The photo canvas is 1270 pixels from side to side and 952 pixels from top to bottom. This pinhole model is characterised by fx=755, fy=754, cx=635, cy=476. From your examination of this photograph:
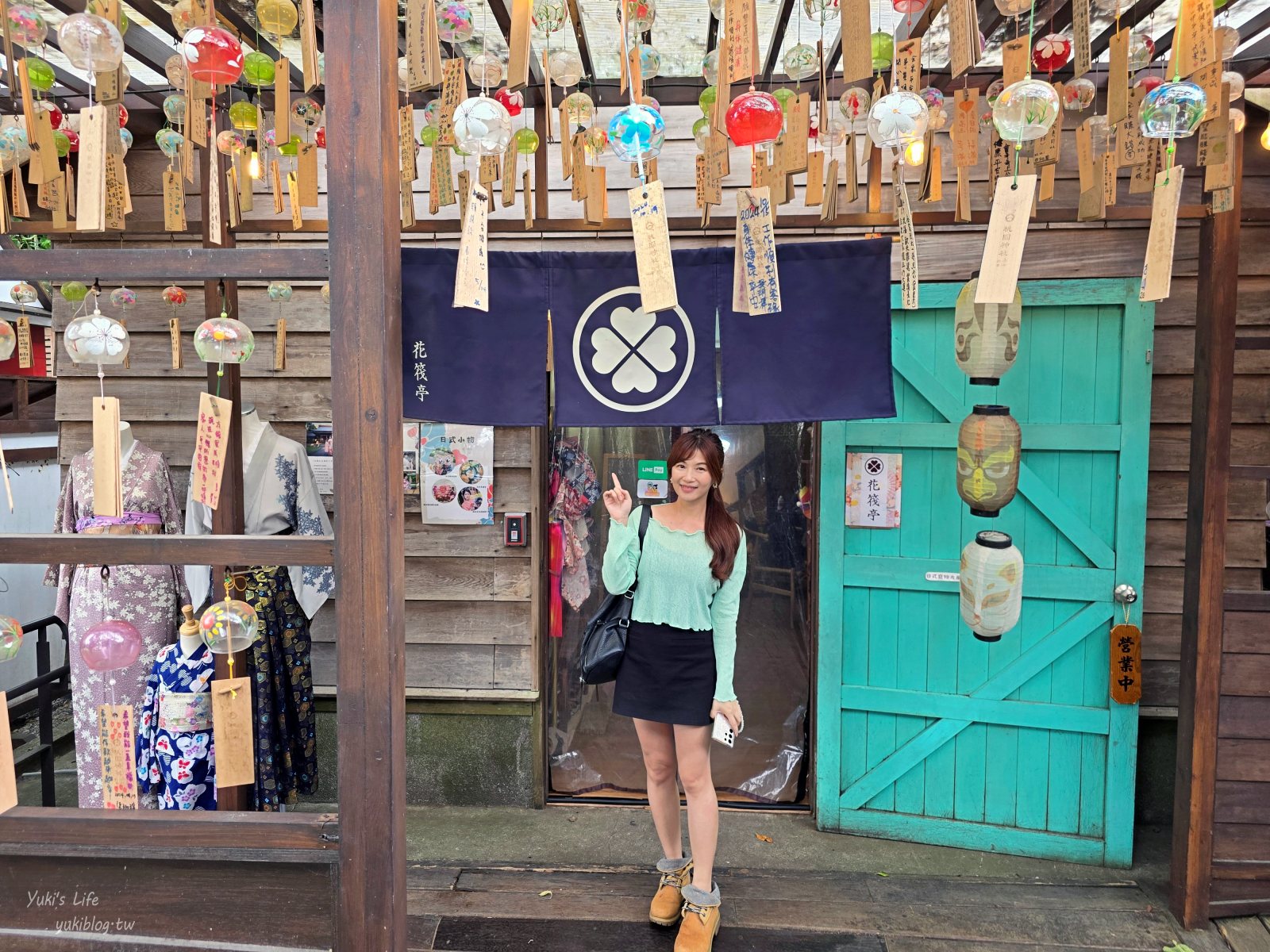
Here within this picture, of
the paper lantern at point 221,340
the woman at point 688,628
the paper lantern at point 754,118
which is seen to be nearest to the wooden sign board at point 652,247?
the paper lantern at point 754,118

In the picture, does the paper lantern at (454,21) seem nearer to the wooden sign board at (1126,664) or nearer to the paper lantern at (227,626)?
the paper lantern at (227,626)

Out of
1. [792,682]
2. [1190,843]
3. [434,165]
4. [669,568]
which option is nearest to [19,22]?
[434,165]

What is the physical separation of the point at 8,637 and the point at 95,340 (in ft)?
2.84

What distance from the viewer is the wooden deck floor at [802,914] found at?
9.89 ft

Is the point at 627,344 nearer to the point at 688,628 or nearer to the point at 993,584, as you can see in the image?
the point at 688,628

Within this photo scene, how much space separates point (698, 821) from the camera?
9.77 ft

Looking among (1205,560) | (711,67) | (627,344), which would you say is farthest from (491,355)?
(1205,560)

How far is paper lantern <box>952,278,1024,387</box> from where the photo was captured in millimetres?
2785

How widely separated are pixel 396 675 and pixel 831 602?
8.26 feet

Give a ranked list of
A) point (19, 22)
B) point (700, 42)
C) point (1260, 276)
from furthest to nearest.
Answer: point (1260, 276)
point (700, 42)
point (19, 22)

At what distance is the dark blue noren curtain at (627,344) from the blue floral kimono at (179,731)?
5.69 feet

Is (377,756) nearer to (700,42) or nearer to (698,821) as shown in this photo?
(698,821)

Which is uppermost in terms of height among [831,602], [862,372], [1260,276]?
[1260,276]

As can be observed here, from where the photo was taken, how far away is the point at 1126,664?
350 centimetres
